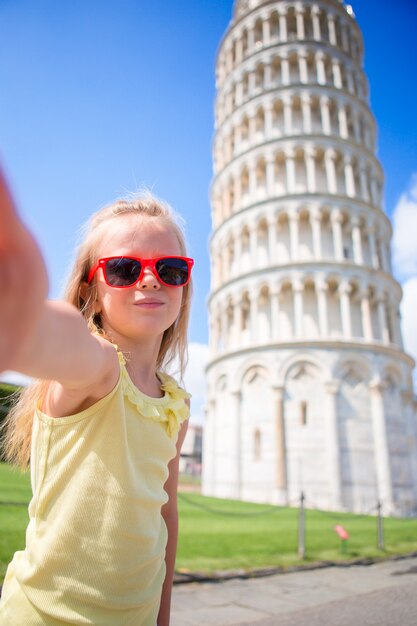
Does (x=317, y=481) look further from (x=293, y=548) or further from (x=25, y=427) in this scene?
(x=25, y=427)

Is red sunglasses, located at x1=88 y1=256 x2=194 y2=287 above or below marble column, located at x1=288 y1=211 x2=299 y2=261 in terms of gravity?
below

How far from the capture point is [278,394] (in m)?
21.4

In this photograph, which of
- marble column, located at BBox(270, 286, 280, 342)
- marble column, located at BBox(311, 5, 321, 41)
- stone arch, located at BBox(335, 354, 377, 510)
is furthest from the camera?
marble column, located at BBox(311, 5, 321, 41)

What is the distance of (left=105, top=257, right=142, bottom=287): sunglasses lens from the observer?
113 cm

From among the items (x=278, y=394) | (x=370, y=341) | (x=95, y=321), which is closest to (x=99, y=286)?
(x=95, y=321)

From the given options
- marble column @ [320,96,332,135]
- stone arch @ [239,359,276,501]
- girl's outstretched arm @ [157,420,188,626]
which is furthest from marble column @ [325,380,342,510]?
girl's outstretched arm @ [157,420,188,626]

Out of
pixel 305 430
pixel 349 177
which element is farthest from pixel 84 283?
pixel 349 177

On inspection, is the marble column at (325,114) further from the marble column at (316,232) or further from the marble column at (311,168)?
the marble column at (316,232)

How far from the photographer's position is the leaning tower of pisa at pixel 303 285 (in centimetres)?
2064

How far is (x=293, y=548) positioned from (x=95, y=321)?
6440mm

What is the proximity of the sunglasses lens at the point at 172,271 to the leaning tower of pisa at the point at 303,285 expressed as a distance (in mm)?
20874

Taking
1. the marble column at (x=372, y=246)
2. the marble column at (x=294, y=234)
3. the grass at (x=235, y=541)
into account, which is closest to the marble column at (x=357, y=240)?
the marble column at (x=372, y=246)

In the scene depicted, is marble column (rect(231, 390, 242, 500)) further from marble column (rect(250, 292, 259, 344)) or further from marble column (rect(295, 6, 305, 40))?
marble column (rect(295, 6, 305, 40))

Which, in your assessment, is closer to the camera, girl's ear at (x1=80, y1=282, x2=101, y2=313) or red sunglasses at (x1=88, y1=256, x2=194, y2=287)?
red sunglasses at (x1=88, y1=256, x2=194, y2=287)
